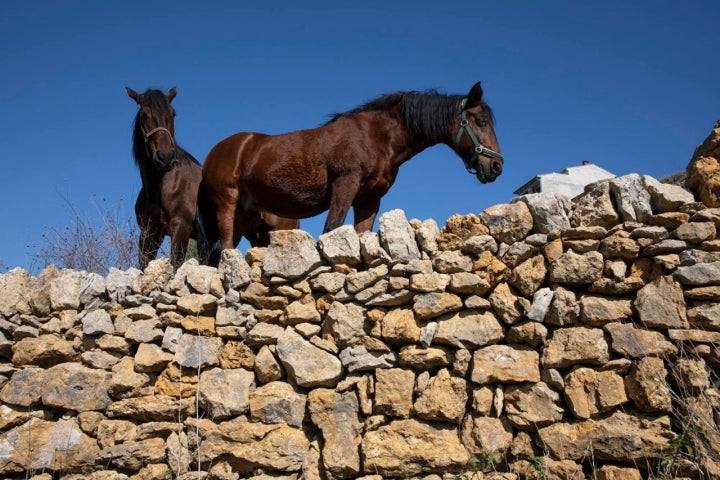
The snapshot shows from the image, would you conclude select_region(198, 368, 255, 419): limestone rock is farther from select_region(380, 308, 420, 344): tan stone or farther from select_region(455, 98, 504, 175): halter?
select_region(455, 98, 504, 175): halter

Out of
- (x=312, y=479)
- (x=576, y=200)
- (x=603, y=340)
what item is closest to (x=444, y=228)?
(x=576, y=200)

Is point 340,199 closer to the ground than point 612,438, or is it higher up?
higher up

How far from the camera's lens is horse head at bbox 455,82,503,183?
428 cm

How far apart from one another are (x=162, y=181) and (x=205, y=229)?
625 millimetres

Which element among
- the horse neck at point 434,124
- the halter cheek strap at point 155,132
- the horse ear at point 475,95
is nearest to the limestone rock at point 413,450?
the horse neck at point 434,124

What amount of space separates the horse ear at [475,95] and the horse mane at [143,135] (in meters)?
2.70

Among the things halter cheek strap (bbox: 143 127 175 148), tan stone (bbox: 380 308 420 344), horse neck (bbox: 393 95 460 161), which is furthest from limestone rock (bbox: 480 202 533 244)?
halter cheek strap (bbox: 143 127 175 148)

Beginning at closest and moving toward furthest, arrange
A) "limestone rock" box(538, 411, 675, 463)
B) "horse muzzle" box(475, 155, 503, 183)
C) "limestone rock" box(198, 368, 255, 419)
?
"limestone rock" box(538, 411, 675, 463)
"limestone rock" box(198, 368, 255, 419)
"horse muzzle" box(475, 155, 503, 183)

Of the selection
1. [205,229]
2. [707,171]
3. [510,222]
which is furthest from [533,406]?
[205,229]

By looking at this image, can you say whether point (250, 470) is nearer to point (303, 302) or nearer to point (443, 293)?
point (303, 302)

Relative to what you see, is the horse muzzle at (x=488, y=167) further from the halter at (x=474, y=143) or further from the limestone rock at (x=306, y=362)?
the limestone rock at (x=306, y=362)

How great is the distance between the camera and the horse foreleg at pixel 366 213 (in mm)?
4641

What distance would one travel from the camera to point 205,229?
16.9ft

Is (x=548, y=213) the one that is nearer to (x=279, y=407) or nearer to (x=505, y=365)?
(x=505, y=365)
